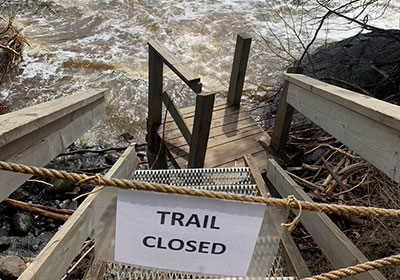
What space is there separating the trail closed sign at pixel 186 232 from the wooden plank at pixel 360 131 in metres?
0.83

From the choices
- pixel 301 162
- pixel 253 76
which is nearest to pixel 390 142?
pixel 301 162

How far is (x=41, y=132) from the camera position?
1.80 metres

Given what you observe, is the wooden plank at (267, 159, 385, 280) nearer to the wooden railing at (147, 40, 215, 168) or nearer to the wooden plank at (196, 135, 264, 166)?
the wooden railing at (147, 40, 215, 168)

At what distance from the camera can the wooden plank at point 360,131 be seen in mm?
1697

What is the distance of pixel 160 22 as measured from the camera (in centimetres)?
975

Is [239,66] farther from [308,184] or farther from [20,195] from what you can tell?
[20,195]

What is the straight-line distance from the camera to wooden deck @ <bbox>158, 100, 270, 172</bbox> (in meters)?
3.77

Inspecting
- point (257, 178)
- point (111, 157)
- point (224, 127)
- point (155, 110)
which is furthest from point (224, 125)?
point (111, 157)

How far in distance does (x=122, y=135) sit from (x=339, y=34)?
6.93m

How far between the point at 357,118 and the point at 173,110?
2.16 m

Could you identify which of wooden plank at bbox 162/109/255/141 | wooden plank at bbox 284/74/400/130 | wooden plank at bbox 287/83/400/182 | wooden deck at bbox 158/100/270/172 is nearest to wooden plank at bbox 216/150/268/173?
wooden deck at bbox 158/100/270/172

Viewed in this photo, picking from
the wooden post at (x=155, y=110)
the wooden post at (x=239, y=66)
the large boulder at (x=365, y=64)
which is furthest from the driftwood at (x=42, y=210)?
the large boulder at (x=365, y=64)

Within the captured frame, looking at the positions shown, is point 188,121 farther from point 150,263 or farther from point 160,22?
point 160,22

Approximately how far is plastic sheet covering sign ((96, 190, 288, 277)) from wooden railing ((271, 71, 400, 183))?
2.59ft
